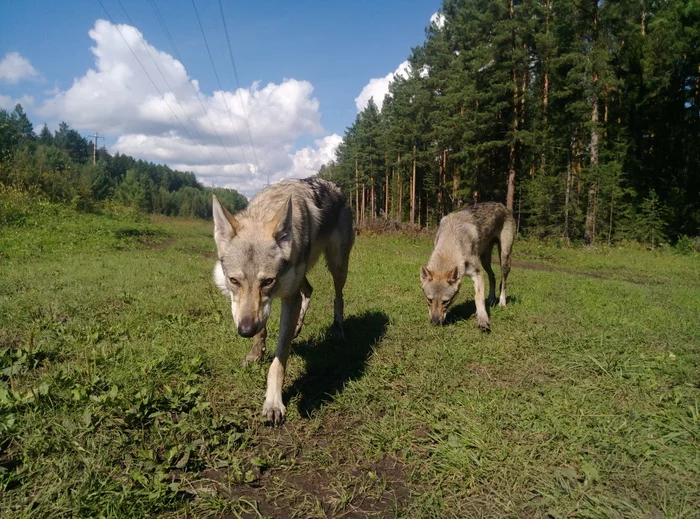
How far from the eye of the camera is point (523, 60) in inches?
925

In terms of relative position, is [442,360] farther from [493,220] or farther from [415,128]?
[415,128]

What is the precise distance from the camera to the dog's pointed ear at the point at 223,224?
3.23 meters

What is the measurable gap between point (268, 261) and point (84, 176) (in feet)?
154

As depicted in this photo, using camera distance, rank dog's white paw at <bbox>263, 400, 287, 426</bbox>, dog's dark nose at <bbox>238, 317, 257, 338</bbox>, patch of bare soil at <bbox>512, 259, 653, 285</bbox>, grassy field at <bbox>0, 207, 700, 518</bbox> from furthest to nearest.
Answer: patch of bare soil at <bbox>512, 259, 653, 285</bbox> < dog's white paw at <bbox>263, 400, 287, 426</bbox> < dog's dark nose at <bbox>238, 317, 257, 338</bbox> < grassy field at <bbox>0, 207, 700, 518</bbox>

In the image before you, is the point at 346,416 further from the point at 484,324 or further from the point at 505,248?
the point at 505,248

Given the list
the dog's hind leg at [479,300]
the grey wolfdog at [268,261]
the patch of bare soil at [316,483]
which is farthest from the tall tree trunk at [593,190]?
the patch of bare soil at [316,483]

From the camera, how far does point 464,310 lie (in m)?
7.21

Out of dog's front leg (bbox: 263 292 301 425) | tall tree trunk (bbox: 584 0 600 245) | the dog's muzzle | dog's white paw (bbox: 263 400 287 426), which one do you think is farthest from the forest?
dog's white paw (bbox: 263 400 287 426)

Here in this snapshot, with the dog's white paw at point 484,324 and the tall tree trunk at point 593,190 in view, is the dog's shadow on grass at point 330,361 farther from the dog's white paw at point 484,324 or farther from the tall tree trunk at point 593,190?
the tall tree trunk at point 593,190

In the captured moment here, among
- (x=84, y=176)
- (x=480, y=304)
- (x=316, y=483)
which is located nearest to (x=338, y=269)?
(x=480, y=304)

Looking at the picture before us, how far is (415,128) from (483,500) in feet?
121

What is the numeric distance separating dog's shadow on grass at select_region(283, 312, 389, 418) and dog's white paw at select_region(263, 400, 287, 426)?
23 centimetres

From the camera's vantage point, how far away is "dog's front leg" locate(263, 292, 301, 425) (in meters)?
3.13

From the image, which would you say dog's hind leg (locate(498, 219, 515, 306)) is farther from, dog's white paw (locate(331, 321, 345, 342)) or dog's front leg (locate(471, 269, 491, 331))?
dog's white paw (locate(331, 321, 345, 342))
